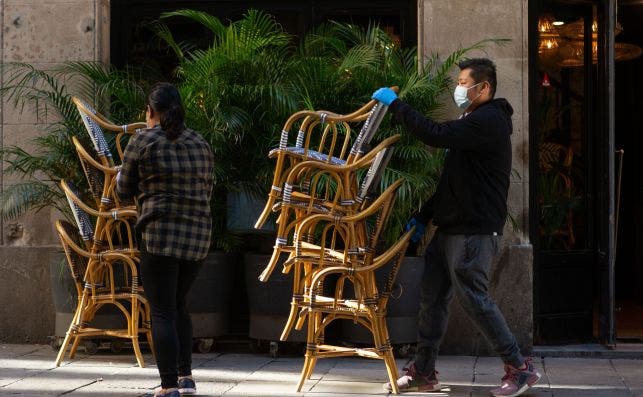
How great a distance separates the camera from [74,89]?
8.75 m

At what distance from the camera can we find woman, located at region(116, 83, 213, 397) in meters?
5.95

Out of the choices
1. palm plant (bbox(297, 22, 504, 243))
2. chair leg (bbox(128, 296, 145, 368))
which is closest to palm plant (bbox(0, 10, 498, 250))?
palm plant (bbox(297, 22, 504, 243))

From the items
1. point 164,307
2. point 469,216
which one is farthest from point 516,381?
point 164,307

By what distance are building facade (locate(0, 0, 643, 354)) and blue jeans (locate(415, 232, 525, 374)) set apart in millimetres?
1909

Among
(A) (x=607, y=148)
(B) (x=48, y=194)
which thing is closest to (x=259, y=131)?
(B) (x=48, y=194)

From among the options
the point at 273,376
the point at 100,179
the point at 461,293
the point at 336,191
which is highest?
the point at 100,179

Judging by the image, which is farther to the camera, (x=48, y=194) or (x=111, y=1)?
(x=111, y=1)

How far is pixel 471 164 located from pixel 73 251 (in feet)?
9.39

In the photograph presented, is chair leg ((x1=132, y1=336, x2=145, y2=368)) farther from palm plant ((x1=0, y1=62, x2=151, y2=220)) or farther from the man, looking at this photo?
the man

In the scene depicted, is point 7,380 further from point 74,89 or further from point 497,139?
point 497,139

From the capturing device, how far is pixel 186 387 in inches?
249

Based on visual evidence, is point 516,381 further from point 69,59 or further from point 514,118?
point 69,59

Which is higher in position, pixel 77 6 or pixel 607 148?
pixel 77 6

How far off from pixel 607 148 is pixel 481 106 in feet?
8.35
